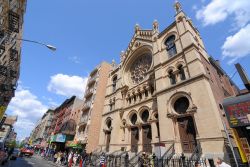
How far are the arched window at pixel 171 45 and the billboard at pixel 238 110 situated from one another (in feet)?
34.1

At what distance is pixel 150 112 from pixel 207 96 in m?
8.26

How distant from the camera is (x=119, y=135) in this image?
79.9ft

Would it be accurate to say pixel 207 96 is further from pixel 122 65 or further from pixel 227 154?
pixel 122 65

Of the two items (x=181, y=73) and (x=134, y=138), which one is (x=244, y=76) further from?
(x=134, y=138)

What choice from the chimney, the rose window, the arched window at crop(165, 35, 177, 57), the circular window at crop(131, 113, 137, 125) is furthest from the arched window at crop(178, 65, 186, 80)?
the circular window at crop(131, 113, 137, 125)

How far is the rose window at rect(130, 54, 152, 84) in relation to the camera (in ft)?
85.8

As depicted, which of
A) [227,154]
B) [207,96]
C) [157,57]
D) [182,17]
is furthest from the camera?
[157,57]

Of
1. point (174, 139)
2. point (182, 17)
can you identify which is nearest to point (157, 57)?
point (182, 17)

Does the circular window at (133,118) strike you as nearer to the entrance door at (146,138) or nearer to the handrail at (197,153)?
the entrance door at (146,138)

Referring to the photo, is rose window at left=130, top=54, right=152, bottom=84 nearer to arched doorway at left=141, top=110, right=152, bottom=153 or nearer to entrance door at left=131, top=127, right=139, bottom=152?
arched doorway at left=141, top=110, right=152, bottom=153

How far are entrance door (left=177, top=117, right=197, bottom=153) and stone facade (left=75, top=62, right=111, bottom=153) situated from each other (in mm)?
18830

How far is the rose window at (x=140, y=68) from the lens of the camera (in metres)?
26.1

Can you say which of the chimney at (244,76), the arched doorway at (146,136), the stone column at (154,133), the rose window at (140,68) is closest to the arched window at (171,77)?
the stone column at (154,133)

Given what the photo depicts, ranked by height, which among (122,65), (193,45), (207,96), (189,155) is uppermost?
(122,65)
